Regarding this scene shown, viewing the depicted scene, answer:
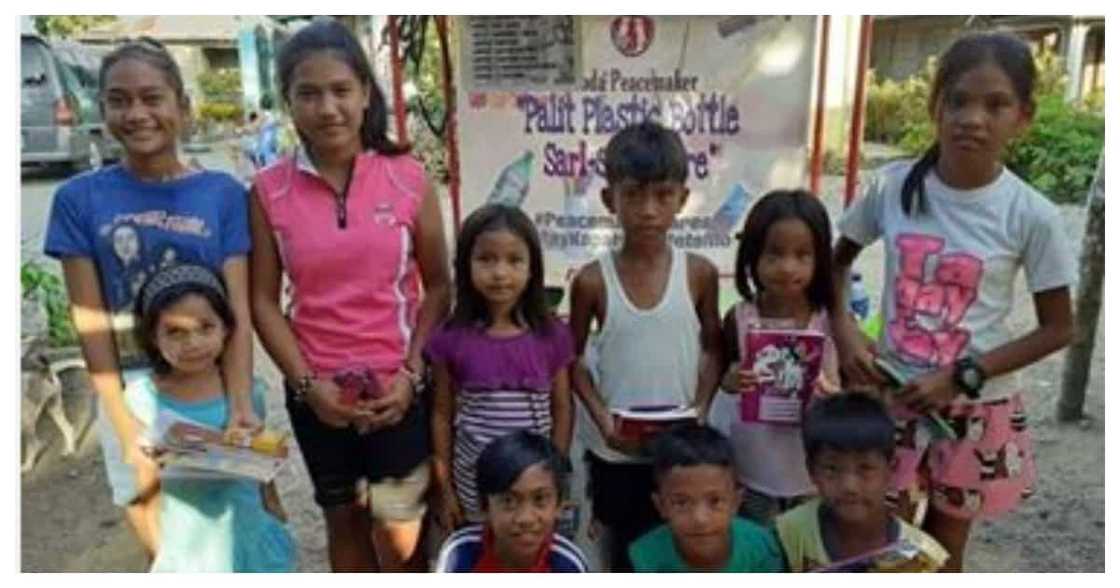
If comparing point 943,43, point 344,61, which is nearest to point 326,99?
point 344,61

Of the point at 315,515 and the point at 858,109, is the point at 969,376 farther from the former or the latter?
the point at 315,515

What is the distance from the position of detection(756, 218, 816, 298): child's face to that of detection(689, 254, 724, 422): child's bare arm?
0.14 metres

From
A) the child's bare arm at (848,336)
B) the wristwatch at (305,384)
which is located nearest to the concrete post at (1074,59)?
the child's bare arm at (848,336)

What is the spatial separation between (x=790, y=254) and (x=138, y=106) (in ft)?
4.40

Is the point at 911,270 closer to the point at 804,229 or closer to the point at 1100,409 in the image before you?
the point at 804,229

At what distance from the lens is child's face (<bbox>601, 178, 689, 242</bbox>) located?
6.86ft

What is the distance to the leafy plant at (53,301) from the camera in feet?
15.7

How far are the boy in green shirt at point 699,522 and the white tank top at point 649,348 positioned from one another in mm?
153

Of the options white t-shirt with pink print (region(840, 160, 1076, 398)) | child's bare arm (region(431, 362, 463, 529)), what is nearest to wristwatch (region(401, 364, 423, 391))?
child's bare arm (region(431, 362, 463, 529))

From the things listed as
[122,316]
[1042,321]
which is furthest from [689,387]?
[122,316]

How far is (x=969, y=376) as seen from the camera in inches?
77.0

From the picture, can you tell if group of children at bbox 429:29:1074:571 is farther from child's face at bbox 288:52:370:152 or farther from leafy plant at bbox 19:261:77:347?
leafy plant at bbox 19:261:77:347

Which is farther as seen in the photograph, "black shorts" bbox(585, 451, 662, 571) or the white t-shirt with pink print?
"black shorts" bbox(585, 451, 662, 571)

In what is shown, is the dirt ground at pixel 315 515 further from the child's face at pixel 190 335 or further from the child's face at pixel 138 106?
the child's face at pixel 138 106
